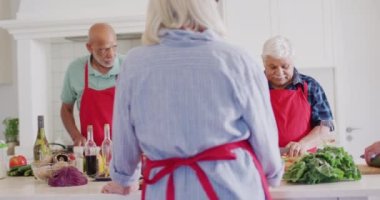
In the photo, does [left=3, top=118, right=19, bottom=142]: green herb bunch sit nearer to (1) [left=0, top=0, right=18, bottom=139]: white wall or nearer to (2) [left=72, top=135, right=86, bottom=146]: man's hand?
(1) [left=0, top=0, right=18, bottom=139]: white wall

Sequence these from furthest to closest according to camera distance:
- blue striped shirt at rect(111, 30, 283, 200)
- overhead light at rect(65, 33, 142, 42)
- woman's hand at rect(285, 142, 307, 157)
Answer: overhead light at rect(65, 33, 142, 42), woman's hand at rect(285, 142, 307, 157), blue striped shirt at rect(111, 30, 283, 200)

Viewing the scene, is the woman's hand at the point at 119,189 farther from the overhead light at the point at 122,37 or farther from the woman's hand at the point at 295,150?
the overhead light at the point at 122,37

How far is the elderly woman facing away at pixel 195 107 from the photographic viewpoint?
3.83ft

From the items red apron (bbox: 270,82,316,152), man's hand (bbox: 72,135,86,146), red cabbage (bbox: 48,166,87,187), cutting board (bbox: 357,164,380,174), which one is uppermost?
red apron (bbox: 270,82,316,152)

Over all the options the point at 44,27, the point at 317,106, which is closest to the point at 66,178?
Answer: the point at 317,106

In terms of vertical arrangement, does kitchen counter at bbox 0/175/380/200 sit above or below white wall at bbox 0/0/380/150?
below

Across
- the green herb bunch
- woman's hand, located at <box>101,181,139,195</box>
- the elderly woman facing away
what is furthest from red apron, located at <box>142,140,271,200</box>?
the green herb bunch

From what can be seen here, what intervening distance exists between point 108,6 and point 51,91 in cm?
81

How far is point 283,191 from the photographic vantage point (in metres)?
1.43

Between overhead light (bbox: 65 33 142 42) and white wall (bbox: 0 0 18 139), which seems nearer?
overhead light (bbox: 65 33 142 42)

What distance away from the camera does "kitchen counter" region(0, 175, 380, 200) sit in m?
1.42

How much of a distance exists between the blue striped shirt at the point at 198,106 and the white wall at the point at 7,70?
9.70 ft

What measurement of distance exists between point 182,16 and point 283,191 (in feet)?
1.94

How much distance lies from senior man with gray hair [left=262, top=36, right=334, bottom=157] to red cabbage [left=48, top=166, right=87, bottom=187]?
94cm
